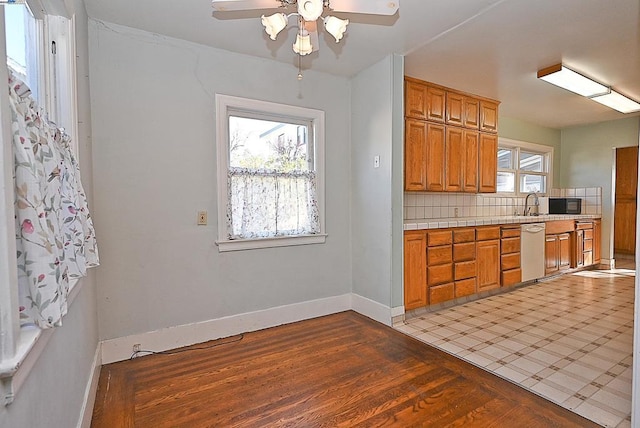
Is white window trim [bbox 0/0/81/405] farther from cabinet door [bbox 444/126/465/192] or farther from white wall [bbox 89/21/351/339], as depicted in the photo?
cabinet door [bbox 444/126/465/192]

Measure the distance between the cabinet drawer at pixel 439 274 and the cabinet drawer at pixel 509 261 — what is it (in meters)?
0.93

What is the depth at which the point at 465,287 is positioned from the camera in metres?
3.48

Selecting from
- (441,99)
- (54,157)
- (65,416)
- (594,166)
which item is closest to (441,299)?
(441,99)

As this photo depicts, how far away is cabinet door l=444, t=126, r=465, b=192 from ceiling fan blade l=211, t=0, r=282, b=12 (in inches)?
103

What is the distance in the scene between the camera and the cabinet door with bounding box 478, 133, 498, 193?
4051 mm

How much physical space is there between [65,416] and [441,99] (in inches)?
156

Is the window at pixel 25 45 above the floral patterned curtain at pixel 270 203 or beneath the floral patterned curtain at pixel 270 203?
above

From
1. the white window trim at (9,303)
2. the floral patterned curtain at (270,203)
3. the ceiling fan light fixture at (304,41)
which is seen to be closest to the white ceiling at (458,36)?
the ceiling fan light fixture at (304,41)

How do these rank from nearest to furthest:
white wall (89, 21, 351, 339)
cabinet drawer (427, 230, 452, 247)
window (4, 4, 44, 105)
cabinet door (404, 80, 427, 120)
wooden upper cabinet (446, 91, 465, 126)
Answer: window (4, 4, 44, 105) < white wall (89, 21, 351, 339) < cabinet drawer (427, 230, 452, 247) < cabinet door (404, 80, 427, 120) < wooden upper cabinet (446, 91, 465, 126)

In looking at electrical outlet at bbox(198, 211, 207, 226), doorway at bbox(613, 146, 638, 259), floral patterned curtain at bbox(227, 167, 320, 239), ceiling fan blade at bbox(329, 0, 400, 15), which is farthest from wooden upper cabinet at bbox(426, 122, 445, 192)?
doorway at bbox(613, 146, 638, 259)

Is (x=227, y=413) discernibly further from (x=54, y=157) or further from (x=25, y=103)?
(x=25, y=103)

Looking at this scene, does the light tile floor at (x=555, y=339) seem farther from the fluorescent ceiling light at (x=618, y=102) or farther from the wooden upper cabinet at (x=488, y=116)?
the fluorescent ceiling light at (x=618, y=102)

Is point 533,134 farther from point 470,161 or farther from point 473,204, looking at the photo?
point 470,161

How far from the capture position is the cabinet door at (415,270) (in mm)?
3082
